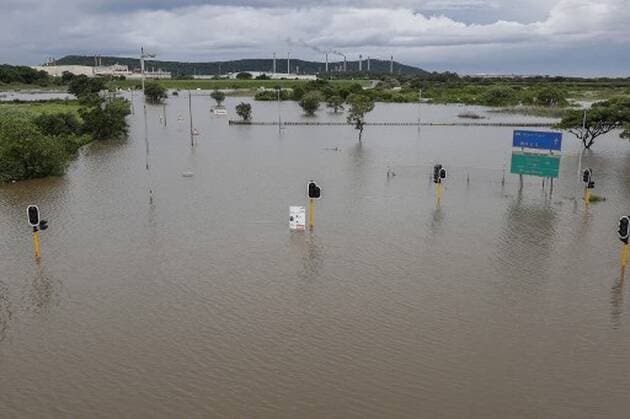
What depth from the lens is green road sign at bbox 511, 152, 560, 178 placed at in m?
30.0

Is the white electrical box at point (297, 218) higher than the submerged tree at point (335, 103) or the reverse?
the reverse

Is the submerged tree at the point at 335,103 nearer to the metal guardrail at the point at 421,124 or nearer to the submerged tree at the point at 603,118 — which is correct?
the metal guardrail at the point at 421,124

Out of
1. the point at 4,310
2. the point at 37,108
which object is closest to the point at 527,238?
the point at 4,310

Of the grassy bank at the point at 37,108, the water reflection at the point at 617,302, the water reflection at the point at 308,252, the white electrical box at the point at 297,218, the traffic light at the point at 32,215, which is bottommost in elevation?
the water reflection at the point at 617,302

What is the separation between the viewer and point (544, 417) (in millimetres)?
11141

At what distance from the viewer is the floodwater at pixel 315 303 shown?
1189 cm

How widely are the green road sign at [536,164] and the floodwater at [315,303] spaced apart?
1.29m

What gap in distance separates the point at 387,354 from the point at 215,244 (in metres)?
9.75

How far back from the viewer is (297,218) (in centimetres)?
2283

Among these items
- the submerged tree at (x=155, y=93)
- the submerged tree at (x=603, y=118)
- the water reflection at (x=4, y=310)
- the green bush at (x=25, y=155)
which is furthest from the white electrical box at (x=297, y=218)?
the submerged tree at (x=155, y=93)

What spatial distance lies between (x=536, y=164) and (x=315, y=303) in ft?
61.3

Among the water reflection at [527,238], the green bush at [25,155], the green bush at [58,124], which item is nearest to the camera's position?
the water reflection at [527,238]

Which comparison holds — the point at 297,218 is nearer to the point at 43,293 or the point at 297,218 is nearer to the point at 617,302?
the point at 43,293

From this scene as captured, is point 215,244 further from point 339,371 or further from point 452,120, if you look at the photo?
point 452,120
